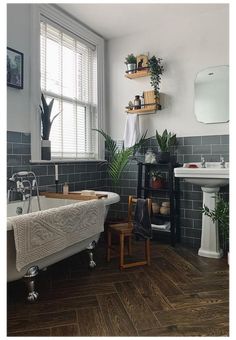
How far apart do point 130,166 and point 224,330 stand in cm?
256

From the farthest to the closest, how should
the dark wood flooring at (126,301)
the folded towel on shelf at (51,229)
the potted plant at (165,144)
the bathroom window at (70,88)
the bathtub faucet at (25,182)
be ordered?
the potted plant at (165,144) < the bathroom window at (70,88) < the bathtub faucet at (25,182) < the folded towel on shelf at (51,229) < the dark wood flooring at (126,301)

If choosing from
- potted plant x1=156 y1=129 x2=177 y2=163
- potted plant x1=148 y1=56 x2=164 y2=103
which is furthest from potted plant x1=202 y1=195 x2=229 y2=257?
potted plant x1=148 y1=56 x2=164 y2=103

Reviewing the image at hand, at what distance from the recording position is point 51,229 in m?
1.98

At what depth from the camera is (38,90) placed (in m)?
2.93

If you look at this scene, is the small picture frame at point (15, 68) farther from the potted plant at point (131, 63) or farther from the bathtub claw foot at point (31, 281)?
the bathtub claw foot at point (31, 281)

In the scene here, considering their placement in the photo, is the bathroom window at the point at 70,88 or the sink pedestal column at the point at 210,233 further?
the bathroom window at the point at 70,88

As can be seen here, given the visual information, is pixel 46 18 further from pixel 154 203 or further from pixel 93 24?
pixel 154 203

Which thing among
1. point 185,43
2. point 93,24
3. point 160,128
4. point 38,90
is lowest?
point 160,128

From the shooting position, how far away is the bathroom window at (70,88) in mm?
3180

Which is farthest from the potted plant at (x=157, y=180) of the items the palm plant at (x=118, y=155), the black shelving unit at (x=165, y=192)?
the palm plant at (x=118, y=155)

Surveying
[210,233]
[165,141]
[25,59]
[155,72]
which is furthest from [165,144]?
[25,59]

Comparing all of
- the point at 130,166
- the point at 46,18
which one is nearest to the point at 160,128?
the point at 130,166

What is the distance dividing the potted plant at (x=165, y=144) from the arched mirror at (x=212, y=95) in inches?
16.5

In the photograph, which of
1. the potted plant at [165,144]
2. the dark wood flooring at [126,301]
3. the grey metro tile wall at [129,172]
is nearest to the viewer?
the dark wood flooring at [126,301]
